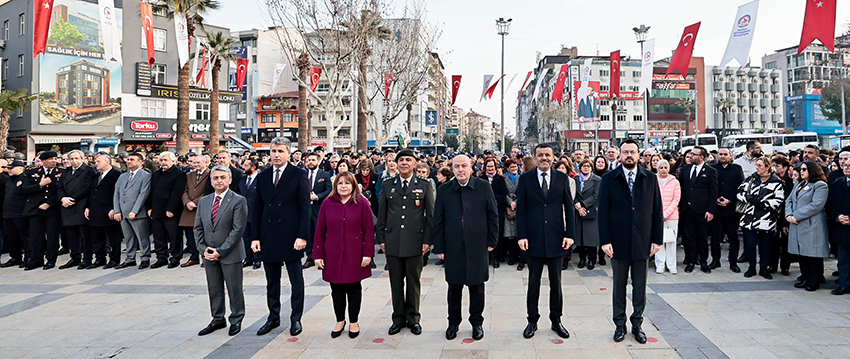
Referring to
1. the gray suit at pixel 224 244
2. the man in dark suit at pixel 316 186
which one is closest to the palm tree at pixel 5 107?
the man in dark suit at pixel 316 186

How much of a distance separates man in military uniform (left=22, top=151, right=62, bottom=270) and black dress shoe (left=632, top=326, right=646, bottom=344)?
1011 centimetres

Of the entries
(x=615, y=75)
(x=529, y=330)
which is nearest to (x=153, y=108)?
(x=615, y=75)

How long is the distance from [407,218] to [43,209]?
26.4ft

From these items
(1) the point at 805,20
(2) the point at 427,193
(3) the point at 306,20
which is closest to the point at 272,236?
(2) the point at 427,193

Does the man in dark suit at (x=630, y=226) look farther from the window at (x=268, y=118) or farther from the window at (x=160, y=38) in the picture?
the window at (x=268, y=118)

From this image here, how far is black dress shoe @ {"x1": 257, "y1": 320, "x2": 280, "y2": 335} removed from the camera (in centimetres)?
550

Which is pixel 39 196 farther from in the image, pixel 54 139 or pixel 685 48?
pixel 54 139

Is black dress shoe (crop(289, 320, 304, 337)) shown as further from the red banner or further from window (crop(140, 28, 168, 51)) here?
window (crop(140, 28, 168, 51))

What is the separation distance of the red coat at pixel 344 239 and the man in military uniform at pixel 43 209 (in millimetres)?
7282

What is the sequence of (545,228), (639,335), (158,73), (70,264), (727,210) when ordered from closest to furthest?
1. (639,335)
2. (545,228)
3. (727,210)
4. (70,264)
5. (158,73)

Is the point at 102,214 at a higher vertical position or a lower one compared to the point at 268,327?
higher

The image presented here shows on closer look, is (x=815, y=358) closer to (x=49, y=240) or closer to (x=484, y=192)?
(x=484, y=192)

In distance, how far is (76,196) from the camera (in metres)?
9.59

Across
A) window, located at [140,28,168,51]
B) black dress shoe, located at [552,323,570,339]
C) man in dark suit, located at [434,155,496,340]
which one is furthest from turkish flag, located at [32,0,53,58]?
window, located at [140,28,168,51]
